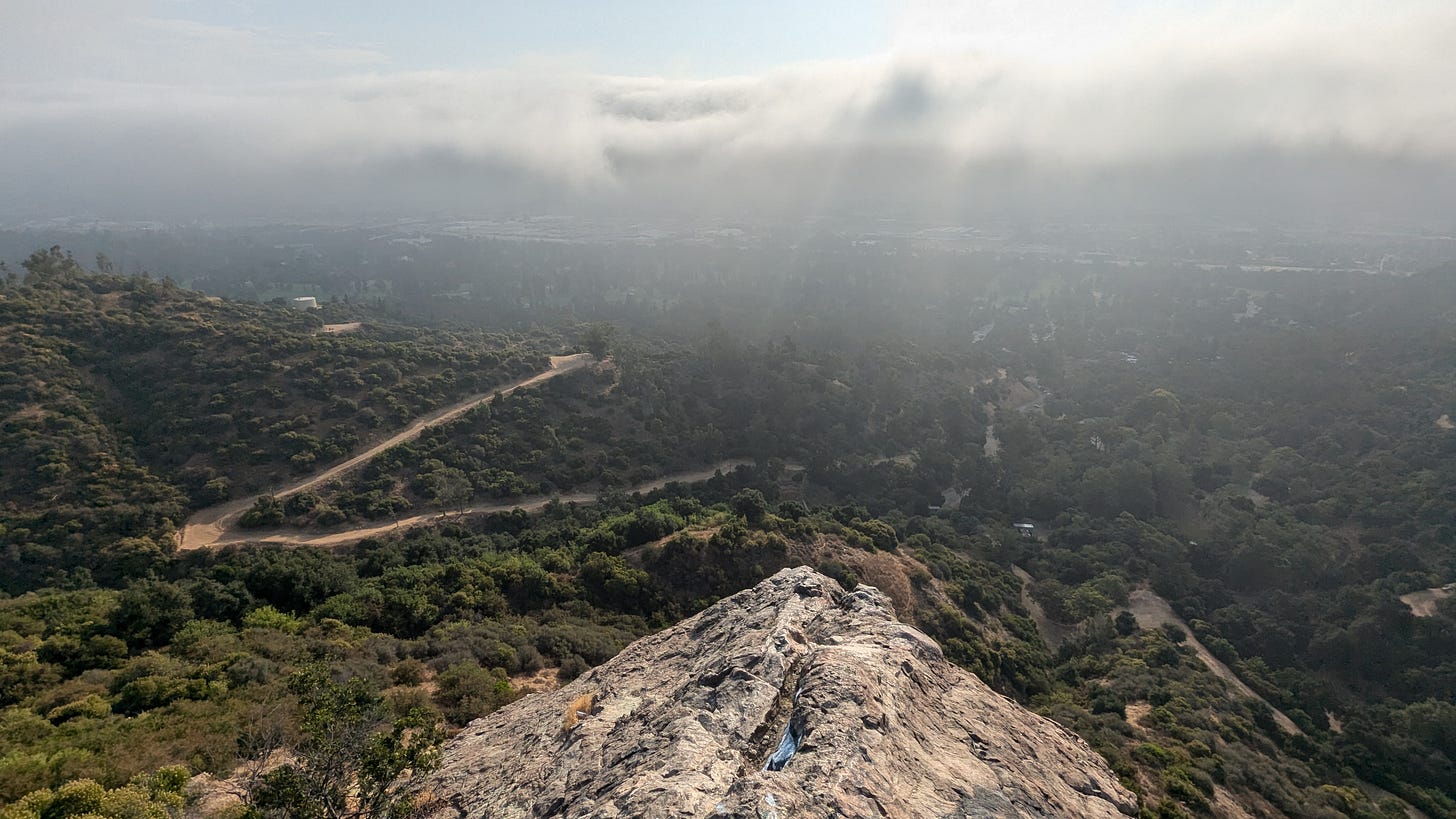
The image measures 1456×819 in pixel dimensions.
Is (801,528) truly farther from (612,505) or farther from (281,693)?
(281,693)

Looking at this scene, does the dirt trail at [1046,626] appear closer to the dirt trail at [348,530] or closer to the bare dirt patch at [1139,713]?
the bare dirt patch at [1139,713]

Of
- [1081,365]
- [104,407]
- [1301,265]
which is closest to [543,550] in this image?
[104,407]

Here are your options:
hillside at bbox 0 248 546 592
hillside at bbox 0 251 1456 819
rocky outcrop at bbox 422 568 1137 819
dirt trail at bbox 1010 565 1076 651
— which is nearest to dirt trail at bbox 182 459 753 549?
hillside at bbox 0 251 1456 819

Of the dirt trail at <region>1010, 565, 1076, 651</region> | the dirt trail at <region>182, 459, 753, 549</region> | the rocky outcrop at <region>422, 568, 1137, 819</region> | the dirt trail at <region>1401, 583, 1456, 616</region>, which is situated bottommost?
the dirt trail at <region>1010, 565, 1076, 651</region>

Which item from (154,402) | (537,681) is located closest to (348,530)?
(154,402)

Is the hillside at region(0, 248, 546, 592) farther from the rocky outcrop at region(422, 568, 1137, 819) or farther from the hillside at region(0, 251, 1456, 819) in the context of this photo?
the rocky outcrop at region(422, 568, 1137, 819)
